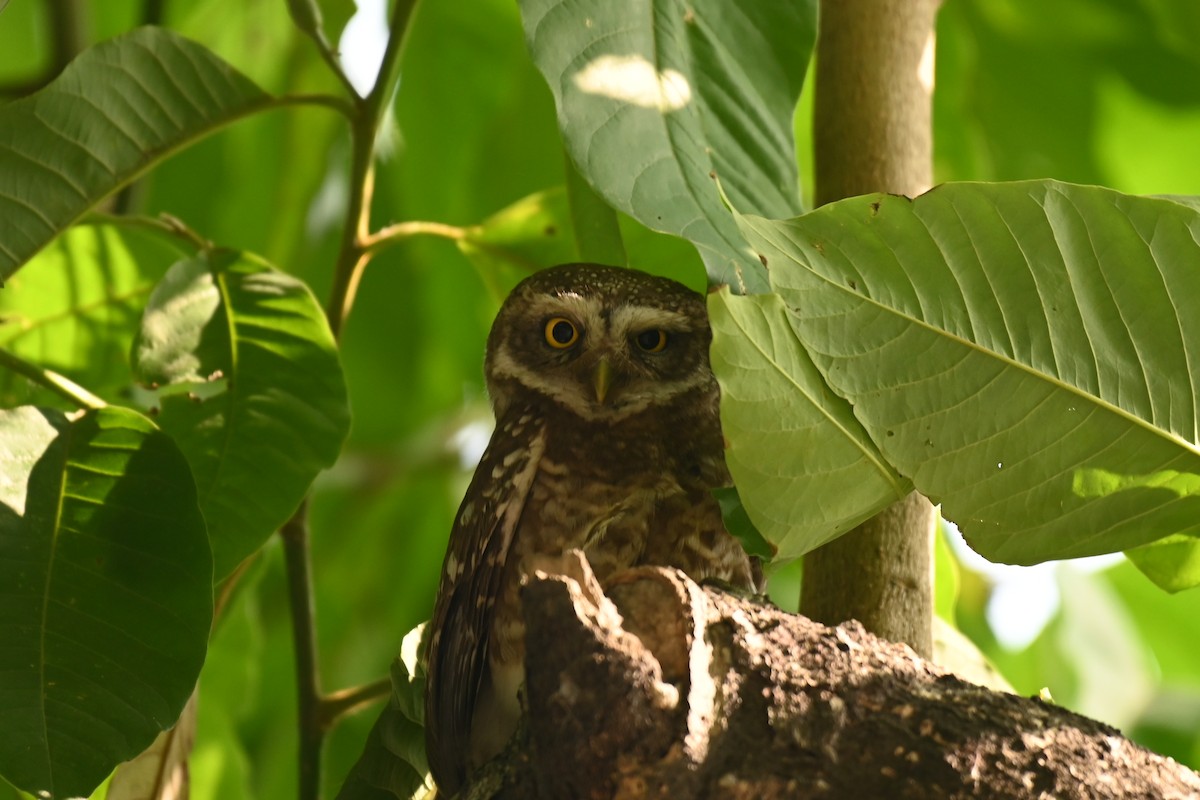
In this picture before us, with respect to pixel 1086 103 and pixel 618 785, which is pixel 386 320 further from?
pixel 618 785

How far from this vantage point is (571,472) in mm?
2537

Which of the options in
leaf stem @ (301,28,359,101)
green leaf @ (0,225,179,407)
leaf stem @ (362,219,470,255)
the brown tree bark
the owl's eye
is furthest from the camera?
the owl's eye

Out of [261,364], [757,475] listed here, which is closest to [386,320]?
[261,364]

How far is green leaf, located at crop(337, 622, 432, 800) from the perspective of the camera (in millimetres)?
2111

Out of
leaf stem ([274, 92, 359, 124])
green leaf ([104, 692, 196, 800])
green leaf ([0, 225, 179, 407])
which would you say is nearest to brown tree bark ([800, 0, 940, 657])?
leaf stem ([274, 92, 359, 124])

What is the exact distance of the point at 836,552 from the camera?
203 centimetres

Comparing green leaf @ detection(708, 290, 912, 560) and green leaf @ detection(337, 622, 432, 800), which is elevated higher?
green leaf @ detection(708, 290, 912, 560)

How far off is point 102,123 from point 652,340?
1177 mm

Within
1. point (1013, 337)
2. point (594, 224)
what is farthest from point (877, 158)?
point (1013, 337)

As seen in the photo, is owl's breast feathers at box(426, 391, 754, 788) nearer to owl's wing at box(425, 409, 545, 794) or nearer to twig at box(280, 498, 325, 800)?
owl's wing at box(425, 409, 545, 794)

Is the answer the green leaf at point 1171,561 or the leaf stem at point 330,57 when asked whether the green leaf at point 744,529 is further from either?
the leaf stem at point 330,57

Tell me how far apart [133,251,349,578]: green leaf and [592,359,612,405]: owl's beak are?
667mm

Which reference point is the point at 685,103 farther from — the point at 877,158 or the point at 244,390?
the point at 244,390

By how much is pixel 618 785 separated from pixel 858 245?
0.66 m
